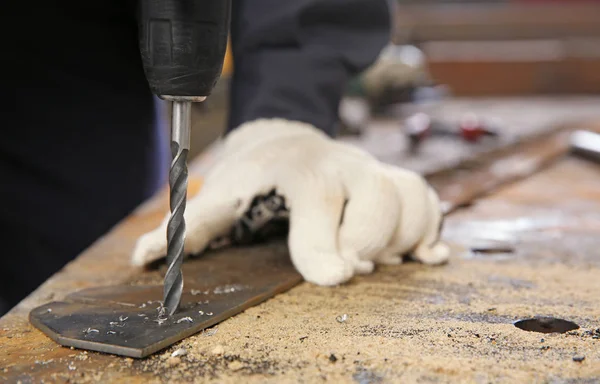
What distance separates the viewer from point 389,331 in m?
0.66

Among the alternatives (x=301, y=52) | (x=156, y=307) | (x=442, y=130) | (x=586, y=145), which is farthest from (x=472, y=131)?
(x=156, y=307)

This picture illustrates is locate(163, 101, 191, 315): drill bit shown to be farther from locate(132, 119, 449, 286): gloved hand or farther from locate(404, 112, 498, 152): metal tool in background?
locate(404, 112, 498, 152): metal tool in background

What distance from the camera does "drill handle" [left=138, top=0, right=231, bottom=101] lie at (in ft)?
2.11

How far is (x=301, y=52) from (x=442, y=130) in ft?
3.15

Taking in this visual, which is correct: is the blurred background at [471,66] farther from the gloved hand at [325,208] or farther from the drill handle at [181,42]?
the drill handle at [181,42]

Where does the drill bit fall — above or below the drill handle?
below

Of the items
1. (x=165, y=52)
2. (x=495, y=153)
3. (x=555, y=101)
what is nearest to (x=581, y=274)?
(x=165, y=52)

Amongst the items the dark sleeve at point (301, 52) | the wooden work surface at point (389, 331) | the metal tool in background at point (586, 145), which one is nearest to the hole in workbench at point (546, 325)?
the wooden work surface at point (389, 331)

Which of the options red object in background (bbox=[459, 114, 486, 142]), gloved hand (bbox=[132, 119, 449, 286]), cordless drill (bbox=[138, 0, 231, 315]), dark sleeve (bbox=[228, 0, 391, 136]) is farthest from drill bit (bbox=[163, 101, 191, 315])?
red object in background (bbox=[459, 114, 486, 142])

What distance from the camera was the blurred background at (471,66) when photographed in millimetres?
2748

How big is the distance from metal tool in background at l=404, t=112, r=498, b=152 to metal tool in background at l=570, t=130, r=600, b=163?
0.77 ft

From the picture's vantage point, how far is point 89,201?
1.53 meters

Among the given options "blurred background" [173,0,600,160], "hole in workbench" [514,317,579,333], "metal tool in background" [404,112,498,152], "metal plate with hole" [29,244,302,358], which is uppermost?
"blurred background" [173,0,600,160]

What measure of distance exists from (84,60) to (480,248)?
0.94 m
